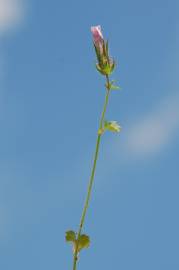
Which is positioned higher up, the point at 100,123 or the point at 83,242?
the point at 100,123

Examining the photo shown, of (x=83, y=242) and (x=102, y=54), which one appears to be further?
(x=102, y=54)

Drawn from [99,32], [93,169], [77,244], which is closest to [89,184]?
[93,169]

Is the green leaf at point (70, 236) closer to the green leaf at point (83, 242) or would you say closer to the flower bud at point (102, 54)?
the green leaf at point (83, 242)

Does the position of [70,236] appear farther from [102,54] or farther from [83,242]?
[102,54]

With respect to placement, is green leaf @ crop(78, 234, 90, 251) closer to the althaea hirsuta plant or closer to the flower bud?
the althaea hirsuta plant

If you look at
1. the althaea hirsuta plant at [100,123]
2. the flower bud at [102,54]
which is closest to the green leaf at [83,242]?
the althaea hirsuta plant at [100,123]

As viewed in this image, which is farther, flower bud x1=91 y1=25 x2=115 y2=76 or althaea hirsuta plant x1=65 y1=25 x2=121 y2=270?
flower bud x1=91 y1=25 x2=115 y2=76

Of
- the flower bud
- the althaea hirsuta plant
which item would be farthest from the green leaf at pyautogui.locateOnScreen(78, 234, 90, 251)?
Answer: the flower bud

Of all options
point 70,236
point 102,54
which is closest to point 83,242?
point 70,236

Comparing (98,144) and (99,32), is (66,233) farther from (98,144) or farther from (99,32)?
(99,32)

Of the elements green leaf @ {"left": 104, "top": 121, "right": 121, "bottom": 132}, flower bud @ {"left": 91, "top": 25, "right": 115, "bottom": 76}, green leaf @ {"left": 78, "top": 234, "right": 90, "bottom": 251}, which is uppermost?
flower bud @ {"left": 91, "top": 25, "right": 115, "bottom": 76}
